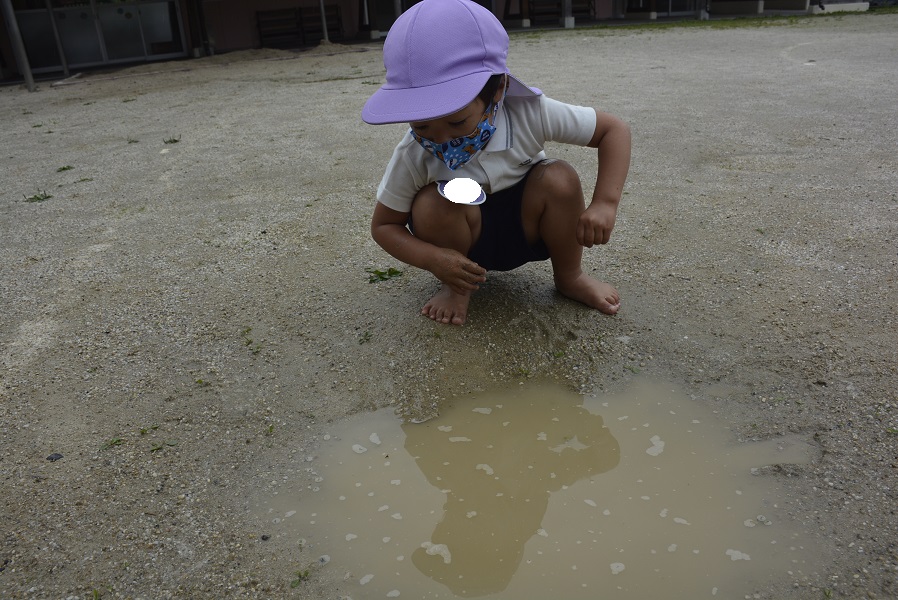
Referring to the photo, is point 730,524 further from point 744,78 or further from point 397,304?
point 744,78

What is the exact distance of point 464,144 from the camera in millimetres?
2035

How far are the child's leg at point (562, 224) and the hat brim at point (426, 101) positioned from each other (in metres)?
0.43

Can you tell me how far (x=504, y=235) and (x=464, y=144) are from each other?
392mm

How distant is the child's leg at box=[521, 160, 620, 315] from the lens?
2.18 meters

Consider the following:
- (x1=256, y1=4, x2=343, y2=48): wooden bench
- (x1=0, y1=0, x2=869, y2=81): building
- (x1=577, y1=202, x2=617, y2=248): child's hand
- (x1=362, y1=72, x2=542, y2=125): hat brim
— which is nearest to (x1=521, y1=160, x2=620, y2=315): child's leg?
(x1=577, y1=202, x2=617, y2=248): child's hand

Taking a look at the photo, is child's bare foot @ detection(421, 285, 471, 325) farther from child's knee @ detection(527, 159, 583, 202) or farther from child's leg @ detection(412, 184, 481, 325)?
child's knee @ detection(527, 159, 583, 202)

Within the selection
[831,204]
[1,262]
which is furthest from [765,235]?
[1,262]

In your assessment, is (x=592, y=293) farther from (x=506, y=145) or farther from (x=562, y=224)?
(x=506, y=145)

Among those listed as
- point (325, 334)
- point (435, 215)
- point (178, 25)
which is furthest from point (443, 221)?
point (178, 25)

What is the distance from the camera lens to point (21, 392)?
217cm

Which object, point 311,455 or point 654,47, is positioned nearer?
point 311,455

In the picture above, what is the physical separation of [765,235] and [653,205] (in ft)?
1.90

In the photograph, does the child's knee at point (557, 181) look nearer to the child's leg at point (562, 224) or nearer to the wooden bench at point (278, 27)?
the child's leg at point (562, 224)

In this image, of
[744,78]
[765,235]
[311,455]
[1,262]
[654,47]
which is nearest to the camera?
[311,455]
